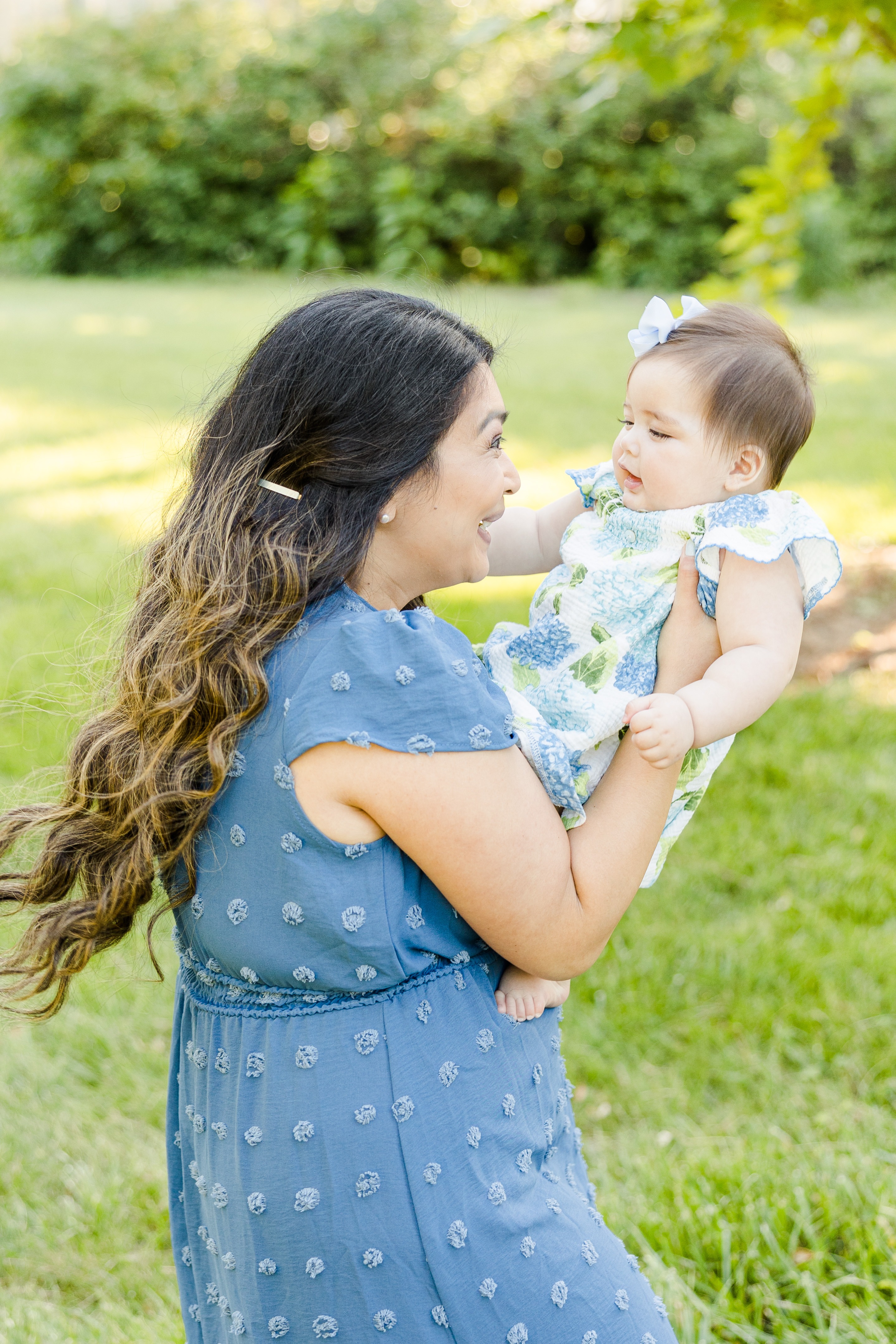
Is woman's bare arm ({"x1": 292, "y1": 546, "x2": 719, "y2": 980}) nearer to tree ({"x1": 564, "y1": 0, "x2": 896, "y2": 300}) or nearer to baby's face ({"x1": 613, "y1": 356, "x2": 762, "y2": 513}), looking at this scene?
baby's face ({"x1": 613, "y1": 356, "x2": 762, "y2": 513})

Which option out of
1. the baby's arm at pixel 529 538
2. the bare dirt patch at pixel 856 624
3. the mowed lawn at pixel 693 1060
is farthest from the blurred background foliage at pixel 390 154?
the baby's arm at pixel 529 538

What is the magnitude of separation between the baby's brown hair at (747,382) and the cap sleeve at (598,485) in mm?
147

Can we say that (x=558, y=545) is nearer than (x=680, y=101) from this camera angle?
Yes

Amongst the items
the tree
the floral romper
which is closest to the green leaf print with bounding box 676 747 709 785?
the floral romper

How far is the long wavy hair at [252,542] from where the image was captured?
4.16ft

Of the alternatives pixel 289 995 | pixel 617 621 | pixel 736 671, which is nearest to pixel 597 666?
pixel 617 621

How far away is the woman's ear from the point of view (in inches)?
61.5

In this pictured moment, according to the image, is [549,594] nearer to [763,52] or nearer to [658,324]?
[658,324]

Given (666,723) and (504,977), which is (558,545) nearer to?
(666,723)

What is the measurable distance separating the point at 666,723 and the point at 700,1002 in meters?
1.55

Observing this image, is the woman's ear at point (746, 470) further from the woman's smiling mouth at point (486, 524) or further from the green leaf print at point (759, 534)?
the woman's smiling mouth at point (486, 524)

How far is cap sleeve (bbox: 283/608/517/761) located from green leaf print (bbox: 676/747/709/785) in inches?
13.8

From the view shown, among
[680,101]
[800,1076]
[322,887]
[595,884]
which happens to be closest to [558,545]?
[595,884]

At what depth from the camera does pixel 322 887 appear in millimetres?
1192
